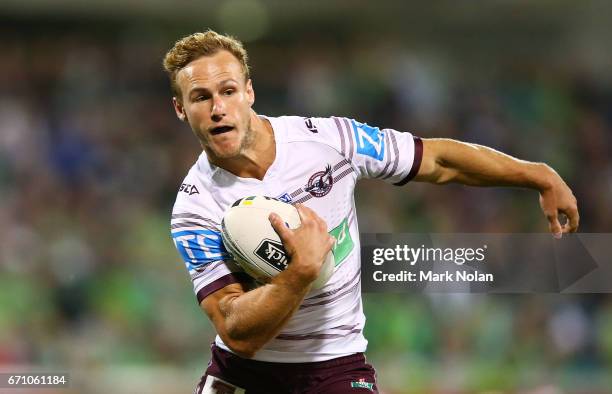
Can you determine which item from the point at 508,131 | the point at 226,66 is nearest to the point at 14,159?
the point at 508,131

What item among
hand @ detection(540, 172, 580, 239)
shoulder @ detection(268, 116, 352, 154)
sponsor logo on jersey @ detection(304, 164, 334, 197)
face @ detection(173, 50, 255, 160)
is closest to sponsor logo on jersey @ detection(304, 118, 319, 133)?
shoulder @ detection(268, 116, 352, 154)

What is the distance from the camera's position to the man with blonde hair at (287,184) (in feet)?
10.3

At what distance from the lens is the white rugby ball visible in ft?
9.46

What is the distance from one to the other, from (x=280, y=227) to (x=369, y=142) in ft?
2.32

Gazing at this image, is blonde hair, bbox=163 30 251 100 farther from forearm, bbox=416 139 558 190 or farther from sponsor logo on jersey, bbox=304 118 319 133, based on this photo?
forearm, bbox=416 139 558 190

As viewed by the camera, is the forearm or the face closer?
the face

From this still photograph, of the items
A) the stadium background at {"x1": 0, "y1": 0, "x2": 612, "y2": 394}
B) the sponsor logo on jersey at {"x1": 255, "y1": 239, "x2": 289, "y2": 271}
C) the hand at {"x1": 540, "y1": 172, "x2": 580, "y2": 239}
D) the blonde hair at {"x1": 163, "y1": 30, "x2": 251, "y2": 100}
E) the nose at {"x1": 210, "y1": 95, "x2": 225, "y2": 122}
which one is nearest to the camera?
the sponsor logo on jersey at {"x1": 255, "y1": 239, "x2": 289, "y2": 271}

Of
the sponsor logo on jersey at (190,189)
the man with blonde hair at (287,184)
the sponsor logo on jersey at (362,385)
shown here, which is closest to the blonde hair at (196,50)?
the man with blonde hair at (287,184)

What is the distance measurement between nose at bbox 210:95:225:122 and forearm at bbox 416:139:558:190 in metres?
0.82

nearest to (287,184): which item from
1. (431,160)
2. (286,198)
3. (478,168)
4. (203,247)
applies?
(286,198)

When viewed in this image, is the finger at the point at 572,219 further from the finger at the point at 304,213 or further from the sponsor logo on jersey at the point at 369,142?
the finger at the point at 304,213

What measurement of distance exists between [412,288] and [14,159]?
477cm

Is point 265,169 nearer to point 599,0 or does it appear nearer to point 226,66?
point 226,66

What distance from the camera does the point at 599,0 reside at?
903 centimetres
